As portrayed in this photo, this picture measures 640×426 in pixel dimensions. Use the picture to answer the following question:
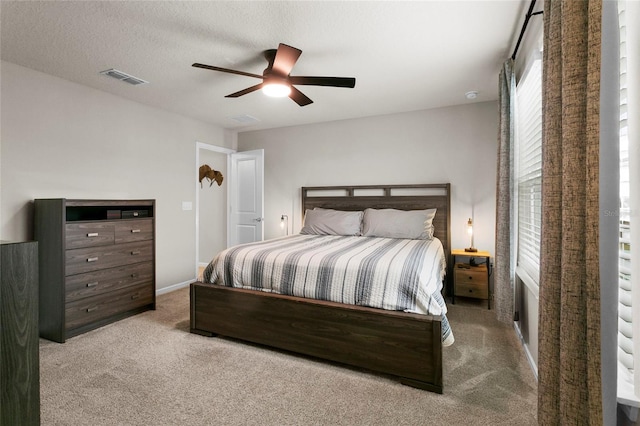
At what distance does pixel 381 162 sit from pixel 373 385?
314 cm

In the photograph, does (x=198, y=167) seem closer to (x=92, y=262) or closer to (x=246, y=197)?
(x=246, y=197)

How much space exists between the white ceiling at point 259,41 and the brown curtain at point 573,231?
4.43ft

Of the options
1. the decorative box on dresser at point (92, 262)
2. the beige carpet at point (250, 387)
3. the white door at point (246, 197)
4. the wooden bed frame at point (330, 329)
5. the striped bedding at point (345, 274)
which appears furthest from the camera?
the white door at point (246, 197)

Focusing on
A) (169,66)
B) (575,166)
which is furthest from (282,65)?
(575,166)

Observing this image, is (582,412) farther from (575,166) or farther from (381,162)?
(381,162)

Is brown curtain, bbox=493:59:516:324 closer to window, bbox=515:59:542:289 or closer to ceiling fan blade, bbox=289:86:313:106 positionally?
window, bbox=515:59:542:289

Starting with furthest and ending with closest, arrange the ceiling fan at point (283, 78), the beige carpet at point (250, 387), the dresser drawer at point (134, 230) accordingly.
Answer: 1. the dresser drawer at point (134, 230)
2. the ceiling fan at point (283, 78)
3. the beige carpet at point (250, 387)

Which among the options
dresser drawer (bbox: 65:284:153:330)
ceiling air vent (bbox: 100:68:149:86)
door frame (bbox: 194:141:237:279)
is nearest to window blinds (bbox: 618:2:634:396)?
ceiling air vent (bbox: 100:68:149:86)

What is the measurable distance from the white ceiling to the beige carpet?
2.45 m

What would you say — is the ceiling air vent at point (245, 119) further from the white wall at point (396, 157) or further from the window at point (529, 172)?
the window at point (529, 172)

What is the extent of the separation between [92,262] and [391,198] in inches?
138

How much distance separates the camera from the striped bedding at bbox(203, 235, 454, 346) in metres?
2.12

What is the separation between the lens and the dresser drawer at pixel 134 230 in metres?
3.23

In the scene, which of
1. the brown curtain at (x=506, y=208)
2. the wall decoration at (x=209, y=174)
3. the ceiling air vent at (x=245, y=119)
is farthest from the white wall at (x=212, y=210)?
the brown curtain at (x=506, y=208)
